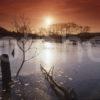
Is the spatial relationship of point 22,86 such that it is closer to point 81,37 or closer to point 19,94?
point 19,94

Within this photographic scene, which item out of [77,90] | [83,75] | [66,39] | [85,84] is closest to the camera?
[77,90]

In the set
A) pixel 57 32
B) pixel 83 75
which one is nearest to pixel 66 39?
pixel 57 32

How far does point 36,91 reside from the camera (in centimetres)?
1399

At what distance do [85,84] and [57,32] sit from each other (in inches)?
3772

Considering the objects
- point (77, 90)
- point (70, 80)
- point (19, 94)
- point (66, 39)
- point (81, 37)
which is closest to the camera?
point (19, 94)

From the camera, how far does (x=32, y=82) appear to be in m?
16.4

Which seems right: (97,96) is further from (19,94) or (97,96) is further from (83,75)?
(83,75)

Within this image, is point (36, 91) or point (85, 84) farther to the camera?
point (85, 84)

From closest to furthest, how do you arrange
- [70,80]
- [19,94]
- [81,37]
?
1. [19,94]
2. [70,80]
3. [81,37]

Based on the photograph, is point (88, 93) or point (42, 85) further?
point (42, 85)

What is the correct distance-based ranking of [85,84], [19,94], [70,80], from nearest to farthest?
[19,94] → [85,84] → [70,80]

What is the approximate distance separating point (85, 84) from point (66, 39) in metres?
105

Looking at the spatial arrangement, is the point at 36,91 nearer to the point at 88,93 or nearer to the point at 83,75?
the point at 88,93

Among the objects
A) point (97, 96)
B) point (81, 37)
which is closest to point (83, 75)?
point (97, 96)
